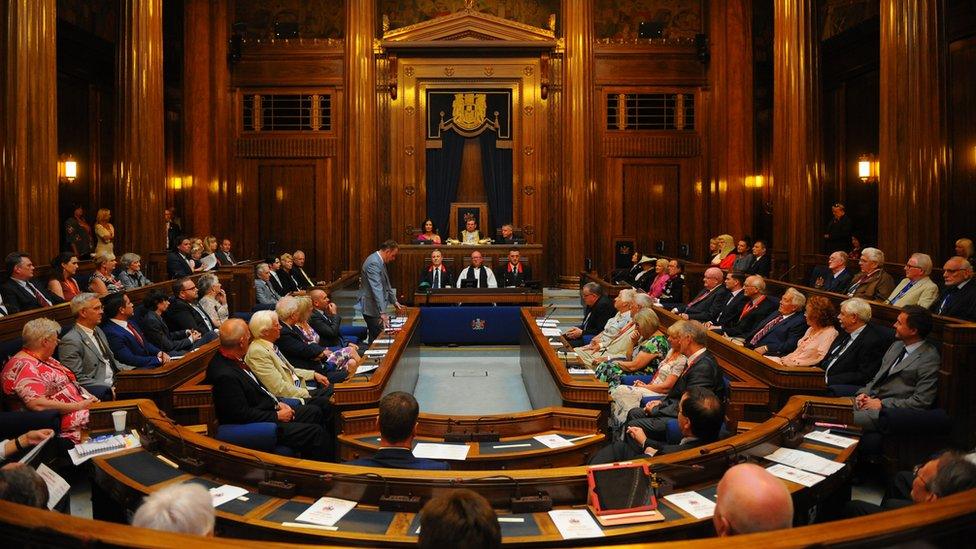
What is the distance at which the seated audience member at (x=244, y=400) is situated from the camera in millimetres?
4777

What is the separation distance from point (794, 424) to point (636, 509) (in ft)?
4.57

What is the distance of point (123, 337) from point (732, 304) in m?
6.11

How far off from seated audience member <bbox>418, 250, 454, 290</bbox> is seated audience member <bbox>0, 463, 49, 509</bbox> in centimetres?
956

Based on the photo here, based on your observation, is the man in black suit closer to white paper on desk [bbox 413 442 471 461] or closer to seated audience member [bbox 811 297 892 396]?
seated audience member [bbox 811 297 892 396]

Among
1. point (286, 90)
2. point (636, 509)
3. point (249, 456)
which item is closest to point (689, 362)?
point (636, 509)

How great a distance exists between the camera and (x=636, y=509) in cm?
292

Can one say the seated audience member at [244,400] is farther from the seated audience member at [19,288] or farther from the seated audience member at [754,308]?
the seated audience member at [754,308]

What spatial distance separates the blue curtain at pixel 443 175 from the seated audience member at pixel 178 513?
1336cm

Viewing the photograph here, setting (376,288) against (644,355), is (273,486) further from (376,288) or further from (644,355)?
(376,288)

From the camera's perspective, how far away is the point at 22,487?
253 centimetres

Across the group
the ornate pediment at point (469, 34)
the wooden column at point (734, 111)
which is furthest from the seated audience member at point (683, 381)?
the ornate pediment at point (469, 34)

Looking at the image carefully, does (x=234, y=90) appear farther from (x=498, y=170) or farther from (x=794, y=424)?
(x=794, y=424)

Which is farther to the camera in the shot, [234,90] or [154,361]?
[234,90]

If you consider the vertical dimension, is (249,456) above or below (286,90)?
below
